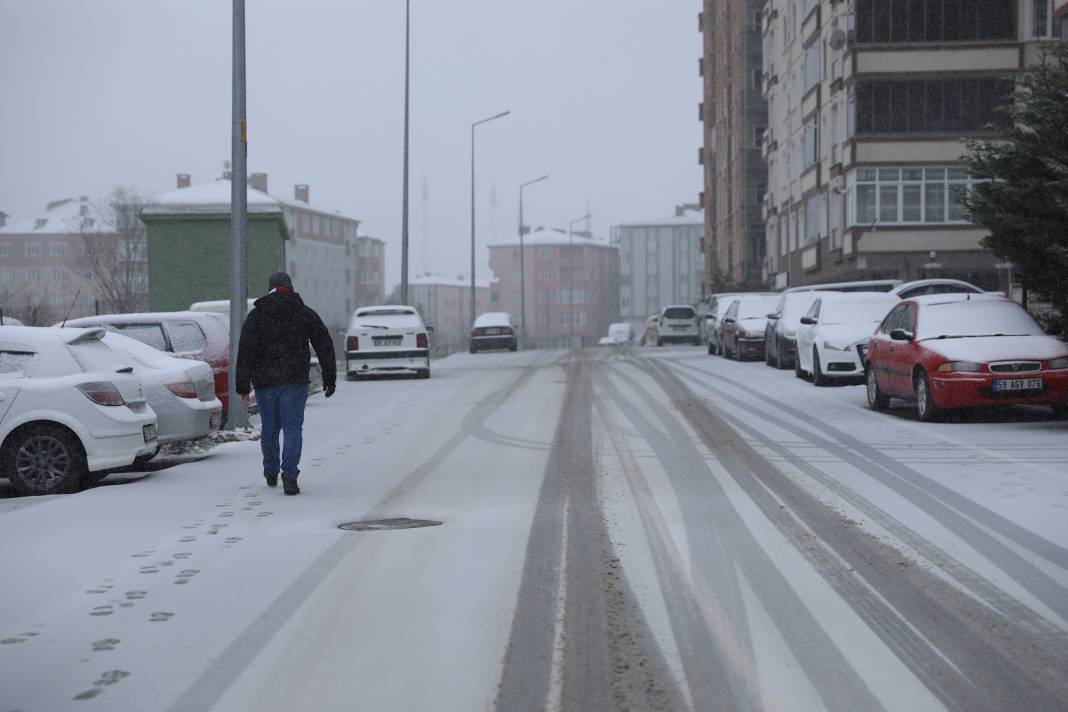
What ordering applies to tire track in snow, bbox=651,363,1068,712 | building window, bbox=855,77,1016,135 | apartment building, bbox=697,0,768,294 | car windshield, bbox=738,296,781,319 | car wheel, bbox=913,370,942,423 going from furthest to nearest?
apartment building, bbox=697,0,768,294 → building window, bbox=855,77,1016,135 → car windshield, bbox=738,296,781,319 → car wheel, bbox=913,370,942,423 → tire track in snow, bbox=651,363,1068,712

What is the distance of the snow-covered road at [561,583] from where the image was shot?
5121 millimetres

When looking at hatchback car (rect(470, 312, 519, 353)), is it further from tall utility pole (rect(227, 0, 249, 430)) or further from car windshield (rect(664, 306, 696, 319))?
tall utility pole (rect(227, 0, 249, 430))

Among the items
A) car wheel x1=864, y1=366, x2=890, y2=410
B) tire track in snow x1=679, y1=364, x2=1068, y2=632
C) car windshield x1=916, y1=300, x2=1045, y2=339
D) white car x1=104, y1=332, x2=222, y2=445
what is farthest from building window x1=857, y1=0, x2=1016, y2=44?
white car x1=104, y1=332, x2=222, y2=445

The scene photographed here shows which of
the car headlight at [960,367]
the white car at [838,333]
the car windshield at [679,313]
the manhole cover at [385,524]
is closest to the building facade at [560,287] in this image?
the car windshield at [679,313]

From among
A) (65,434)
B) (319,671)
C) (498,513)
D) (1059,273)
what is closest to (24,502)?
(65,434)

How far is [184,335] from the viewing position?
16.7 meters

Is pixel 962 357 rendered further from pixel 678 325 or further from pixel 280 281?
pixel 678 325

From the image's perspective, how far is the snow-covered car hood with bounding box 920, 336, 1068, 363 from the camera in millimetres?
16297

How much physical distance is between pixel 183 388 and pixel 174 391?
16 cm

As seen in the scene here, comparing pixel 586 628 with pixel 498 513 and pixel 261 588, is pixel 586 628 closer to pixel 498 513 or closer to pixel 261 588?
pixel 261 588

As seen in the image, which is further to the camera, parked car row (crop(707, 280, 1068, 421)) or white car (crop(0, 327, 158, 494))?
parked car row (crop(707, 280, 1068, 421))

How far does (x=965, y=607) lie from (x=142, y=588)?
4.05 metres

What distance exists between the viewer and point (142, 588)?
707 centimetres

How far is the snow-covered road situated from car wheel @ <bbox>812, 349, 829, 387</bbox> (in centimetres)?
952
